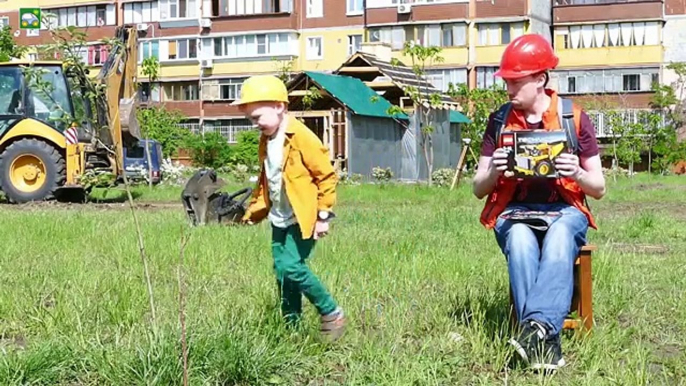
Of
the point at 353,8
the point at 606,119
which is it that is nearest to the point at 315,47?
the point at 353,8

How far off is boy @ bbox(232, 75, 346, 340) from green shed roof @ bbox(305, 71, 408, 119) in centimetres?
2792

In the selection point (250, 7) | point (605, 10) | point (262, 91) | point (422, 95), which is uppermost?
point (250, 7)

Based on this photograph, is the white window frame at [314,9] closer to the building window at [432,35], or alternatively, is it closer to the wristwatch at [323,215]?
the building window at [432,35]

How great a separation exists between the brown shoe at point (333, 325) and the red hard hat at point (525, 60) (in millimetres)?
1431

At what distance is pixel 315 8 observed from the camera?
56.8 metres

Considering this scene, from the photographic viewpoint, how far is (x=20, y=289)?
6293mm

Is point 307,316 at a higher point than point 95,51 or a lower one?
lower

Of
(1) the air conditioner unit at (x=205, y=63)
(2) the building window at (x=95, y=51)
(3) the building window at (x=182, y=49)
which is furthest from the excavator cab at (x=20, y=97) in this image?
(3) the building window at (x=182, y=49)

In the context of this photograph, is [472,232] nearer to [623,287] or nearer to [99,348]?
[623,287]

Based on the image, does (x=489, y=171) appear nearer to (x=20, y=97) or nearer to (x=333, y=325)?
(x=333, y=325)

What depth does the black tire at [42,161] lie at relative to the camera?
17.7m

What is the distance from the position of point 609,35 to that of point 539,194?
4876 cm

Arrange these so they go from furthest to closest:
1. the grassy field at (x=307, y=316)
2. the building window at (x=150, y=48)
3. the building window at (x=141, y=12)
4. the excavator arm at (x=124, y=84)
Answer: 1. the building window at (x=141, y=12)
2. the building window at (x=150, y=48)
3. the excavator arm at (x=124, y=84)
4. the grassy field at (x=307, y=316)

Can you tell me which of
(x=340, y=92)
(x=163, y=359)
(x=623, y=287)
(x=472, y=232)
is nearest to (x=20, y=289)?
(x=163, y=359)
